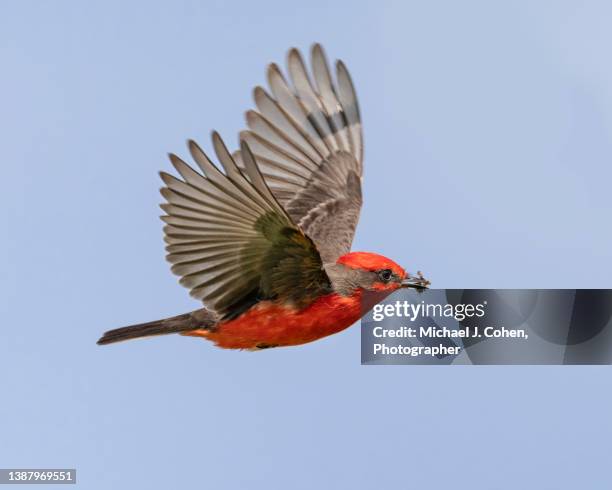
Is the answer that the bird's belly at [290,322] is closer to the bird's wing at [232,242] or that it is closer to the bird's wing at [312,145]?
the bird's wing at [232,242]

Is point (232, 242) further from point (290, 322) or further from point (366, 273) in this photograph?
point (366, 273)

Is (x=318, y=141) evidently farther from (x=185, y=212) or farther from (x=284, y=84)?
(x=185, y=212)

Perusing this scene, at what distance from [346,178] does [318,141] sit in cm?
45

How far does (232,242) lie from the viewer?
9.09 m

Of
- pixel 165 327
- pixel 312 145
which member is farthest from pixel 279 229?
pixel 312 145

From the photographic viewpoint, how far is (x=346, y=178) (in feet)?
37.8

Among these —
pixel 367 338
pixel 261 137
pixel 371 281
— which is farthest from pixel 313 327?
pixel 261 137

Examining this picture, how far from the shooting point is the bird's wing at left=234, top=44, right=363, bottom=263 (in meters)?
11.0

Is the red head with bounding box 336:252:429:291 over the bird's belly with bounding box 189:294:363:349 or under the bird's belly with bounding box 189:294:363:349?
over

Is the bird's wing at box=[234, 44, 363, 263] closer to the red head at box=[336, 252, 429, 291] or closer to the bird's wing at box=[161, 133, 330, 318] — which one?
the red head at box=[336, 252, 429, 291]

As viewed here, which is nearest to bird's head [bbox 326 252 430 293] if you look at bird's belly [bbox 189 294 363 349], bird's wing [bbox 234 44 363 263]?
bird's belly [bbox 189 294 363 349]

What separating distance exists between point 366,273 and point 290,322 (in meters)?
0.74

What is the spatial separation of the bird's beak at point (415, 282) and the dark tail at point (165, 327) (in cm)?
160

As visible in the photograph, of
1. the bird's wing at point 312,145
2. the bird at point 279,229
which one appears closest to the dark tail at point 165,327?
the bird at point 279,229
